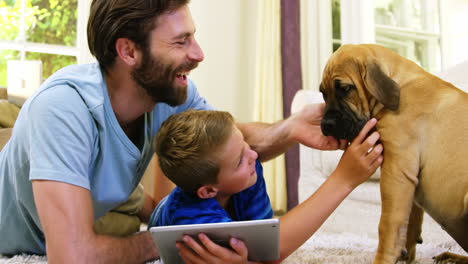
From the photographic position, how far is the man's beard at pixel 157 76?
156 cm

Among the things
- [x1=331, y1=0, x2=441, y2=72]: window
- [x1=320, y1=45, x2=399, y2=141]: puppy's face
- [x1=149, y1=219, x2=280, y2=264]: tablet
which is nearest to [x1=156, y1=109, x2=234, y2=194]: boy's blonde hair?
[x1=149, y1=219, x2=280, y2=264]: tablet

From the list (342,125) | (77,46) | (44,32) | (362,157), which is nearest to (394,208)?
(362,157)

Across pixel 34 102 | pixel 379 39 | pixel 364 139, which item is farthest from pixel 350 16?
pixel 34 102

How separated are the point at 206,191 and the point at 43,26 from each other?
318 cm

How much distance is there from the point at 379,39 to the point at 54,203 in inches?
110

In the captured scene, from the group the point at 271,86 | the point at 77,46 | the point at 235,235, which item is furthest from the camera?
the point at 77,46

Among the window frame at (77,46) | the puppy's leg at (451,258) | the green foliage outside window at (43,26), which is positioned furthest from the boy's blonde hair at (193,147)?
the green foliage outside window at (43,26)

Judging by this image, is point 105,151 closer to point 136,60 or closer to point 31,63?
point 136,60

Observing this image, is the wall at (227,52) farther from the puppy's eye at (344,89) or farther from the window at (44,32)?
the puppy's eye at (344,89)

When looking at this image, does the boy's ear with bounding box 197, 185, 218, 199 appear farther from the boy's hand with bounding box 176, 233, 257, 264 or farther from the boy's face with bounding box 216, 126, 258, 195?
the boy's hand with bounding box 176, 233, 257, 264

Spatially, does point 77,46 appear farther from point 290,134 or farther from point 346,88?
point 346,88

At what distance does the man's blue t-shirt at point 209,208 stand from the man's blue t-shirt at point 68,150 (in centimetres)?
20

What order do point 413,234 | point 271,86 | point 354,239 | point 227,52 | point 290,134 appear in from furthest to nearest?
point 227,52 → point 271,86 → point 354,239 → point 290,134 → point 413,234

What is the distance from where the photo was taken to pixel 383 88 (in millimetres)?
1280
